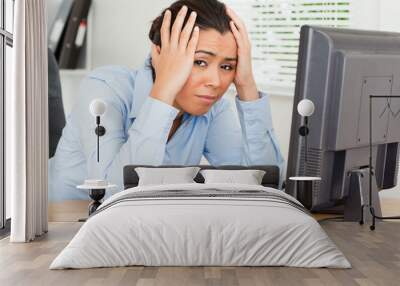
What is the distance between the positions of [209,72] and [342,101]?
210cm

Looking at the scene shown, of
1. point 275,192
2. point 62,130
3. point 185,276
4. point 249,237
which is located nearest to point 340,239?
point 275,192

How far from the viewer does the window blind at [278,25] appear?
690 cm

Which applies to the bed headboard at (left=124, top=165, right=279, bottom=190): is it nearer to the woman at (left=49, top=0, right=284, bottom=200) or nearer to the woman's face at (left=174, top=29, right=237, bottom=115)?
the woman at (left=49, top=0, right=284, bottom=200)

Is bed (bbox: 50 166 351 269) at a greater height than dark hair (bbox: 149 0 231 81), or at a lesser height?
lesser

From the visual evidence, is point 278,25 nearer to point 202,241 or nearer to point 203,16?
point 203,16

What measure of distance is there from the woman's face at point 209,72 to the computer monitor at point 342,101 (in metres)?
1.38

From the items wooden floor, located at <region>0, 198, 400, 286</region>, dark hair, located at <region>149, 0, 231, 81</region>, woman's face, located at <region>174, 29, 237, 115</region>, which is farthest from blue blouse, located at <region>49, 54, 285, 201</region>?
wooden floor, located at <region>0, 198, 400, 286</region>

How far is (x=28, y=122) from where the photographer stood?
5645 mm

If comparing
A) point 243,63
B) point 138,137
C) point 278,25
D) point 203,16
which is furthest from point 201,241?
point 278,25

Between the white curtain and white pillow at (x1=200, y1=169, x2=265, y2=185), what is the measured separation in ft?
5.02

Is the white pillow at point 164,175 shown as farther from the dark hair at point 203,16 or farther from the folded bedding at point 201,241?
the folded bedding at point 201,241

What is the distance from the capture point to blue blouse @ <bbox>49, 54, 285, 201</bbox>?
22.3ft

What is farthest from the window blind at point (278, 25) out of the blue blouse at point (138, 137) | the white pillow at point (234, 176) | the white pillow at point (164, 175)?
the white pillow at point (164, 175)

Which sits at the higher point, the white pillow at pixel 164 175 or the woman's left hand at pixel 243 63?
the woman's left hand at pixel 243 63
